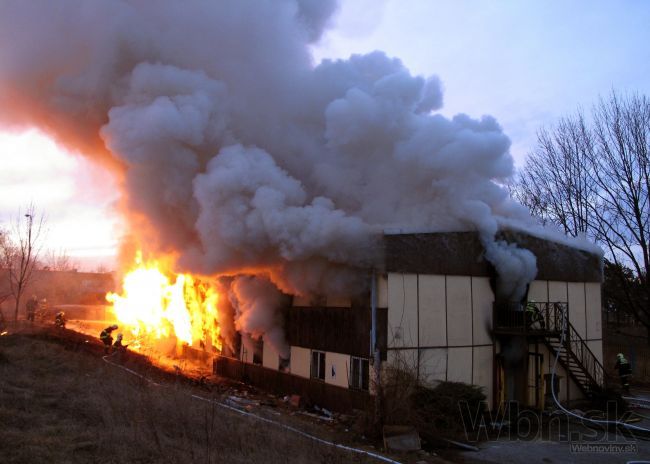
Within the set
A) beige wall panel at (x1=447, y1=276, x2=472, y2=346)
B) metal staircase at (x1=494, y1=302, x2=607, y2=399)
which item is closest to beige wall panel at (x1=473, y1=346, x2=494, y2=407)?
beige wall panel at (x1=447, y1=276, x2=472, y2=346)

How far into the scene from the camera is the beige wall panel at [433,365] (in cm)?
1464

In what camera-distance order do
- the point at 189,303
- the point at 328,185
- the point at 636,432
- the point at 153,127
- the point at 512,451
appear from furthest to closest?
the point at 189,303 → the point at 328,185 → the point at 153,127 → the point at 636,432 → the point at 512,451

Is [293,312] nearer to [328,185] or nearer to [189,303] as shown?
[328,185]

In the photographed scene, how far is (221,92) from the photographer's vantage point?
708 inches

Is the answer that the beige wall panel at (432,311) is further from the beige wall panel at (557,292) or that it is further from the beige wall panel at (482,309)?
the beige wall panel at (557,292)

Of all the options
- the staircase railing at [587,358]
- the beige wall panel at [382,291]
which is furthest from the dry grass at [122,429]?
the staircase railing at [587,358]

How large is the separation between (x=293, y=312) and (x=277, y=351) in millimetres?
1615

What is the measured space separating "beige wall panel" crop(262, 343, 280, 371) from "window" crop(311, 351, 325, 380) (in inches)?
86.0

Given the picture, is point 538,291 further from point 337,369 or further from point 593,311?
point 337,369

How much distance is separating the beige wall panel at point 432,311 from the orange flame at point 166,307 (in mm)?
9722

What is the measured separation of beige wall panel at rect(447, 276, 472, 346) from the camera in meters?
15.6

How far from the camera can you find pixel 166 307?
2633 cm

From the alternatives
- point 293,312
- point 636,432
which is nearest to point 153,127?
point 293,312

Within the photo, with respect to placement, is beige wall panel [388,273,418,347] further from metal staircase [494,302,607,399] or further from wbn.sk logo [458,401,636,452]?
metal staircase [494,302,607,399]
